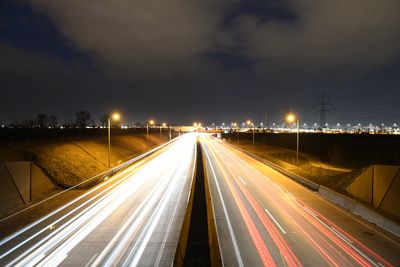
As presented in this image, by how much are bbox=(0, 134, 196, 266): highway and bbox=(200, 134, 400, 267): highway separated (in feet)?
9.57

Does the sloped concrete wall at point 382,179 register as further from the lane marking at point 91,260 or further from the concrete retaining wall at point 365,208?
the lane marking at point 91,260

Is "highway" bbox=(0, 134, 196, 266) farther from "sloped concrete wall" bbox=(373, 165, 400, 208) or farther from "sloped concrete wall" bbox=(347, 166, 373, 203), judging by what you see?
"sloped concrete wall" bbox=(347, 166, 373, 203)

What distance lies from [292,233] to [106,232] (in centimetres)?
969

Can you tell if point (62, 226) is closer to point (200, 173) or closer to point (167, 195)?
point (167, 195)

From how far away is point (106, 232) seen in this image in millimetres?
16328

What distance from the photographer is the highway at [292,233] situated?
1305 centimetres

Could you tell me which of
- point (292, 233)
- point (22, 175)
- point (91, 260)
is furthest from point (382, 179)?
point (22, 175)

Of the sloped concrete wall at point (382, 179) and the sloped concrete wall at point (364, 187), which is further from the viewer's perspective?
the sloped concrete wall at point (364, 187)

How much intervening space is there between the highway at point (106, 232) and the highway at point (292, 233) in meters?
2.92

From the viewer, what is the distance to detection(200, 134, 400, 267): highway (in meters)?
13.1

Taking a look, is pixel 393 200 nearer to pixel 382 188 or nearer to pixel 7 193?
pixel 382 188

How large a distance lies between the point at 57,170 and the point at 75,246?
18673mm

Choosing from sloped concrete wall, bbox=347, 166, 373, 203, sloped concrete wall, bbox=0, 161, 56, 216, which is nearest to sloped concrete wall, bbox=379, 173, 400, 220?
sloped concrete wall, bbox=347, 166, 373, 203

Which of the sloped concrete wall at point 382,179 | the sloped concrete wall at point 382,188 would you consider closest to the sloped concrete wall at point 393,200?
the sloped concrete wall at point 382,188
